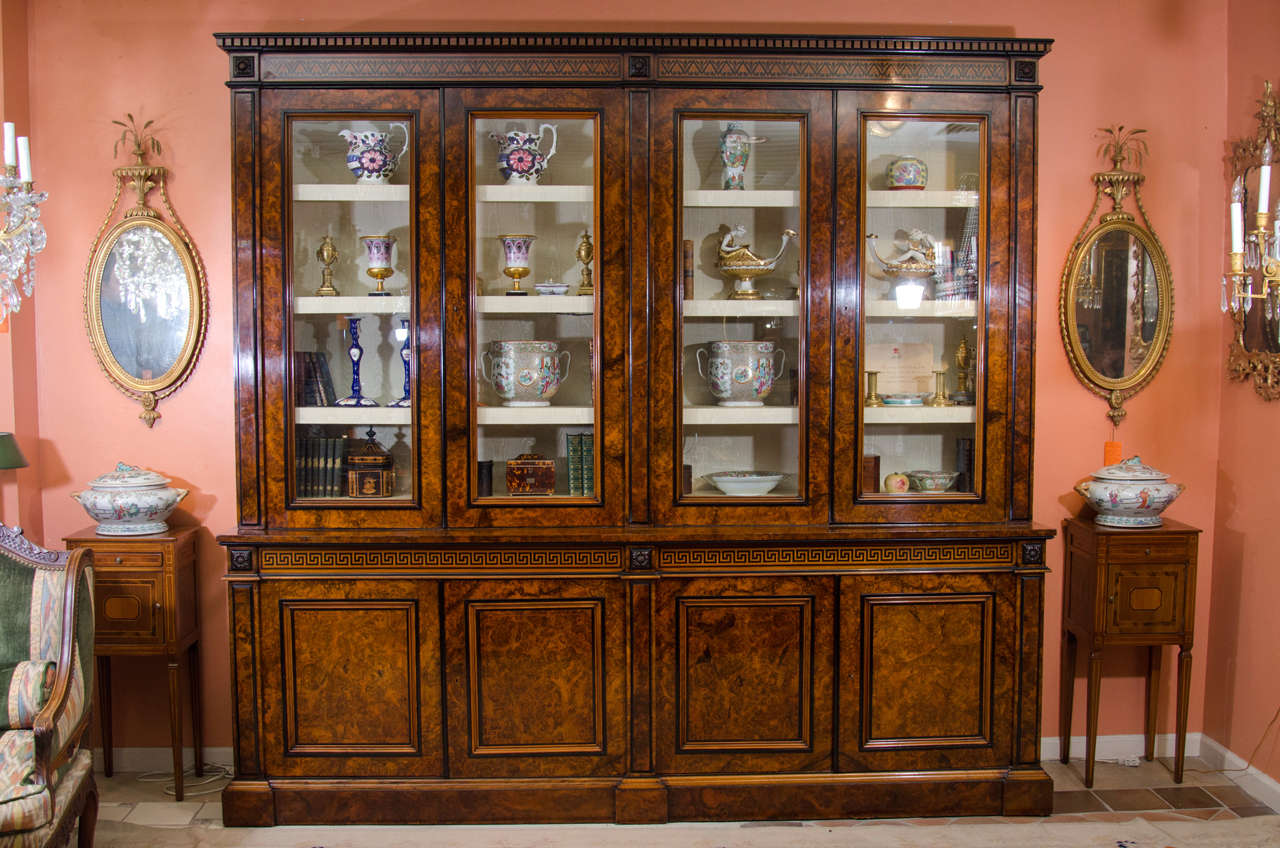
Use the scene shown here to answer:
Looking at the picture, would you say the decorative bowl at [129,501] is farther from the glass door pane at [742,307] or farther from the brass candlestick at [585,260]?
the glass door pane at [742,307]

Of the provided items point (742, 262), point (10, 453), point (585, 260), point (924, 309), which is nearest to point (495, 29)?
point (585, 260)

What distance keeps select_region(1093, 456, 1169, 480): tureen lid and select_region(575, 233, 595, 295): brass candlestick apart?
1.89 meters

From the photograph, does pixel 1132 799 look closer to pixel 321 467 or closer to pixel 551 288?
pixel 551 288

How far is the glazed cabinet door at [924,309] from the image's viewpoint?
2.83 meters

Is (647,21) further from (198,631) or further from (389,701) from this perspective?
(198,631)

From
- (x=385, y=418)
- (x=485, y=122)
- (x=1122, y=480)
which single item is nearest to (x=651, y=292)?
(x=485, y=122)

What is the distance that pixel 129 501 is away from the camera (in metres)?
2.91

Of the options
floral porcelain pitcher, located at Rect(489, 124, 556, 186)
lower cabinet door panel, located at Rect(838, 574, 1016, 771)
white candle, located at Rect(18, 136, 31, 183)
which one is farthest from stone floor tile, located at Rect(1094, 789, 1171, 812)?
white candle, located at Rect(18, 136, 31, 183)

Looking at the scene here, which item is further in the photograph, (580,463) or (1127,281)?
(1127,281)

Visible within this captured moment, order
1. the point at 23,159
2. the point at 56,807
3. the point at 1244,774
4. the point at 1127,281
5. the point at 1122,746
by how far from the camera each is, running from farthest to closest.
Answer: the point at 1122,746, the point at 1127,281, the point at 1244,774, the point at 56,807, the point at 23,159

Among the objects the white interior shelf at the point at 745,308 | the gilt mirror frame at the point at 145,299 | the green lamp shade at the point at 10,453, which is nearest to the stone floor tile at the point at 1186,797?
the white interior shelf at the point at 745,308

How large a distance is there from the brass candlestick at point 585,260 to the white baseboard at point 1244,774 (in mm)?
2862

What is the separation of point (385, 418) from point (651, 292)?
3.12ft

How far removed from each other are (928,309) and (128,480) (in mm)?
2718
